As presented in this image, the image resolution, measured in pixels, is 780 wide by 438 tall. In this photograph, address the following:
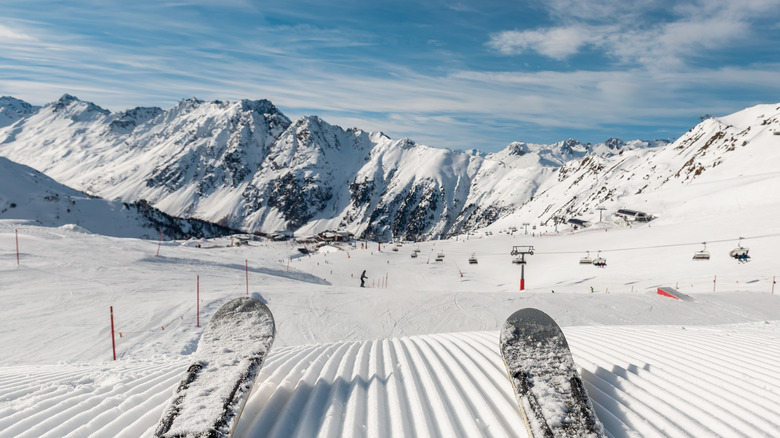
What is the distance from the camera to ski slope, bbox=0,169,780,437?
5465 millimetres

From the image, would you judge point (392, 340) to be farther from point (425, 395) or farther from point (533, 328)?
point (533, 328)

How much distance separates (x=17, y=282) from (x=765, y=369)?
3126cm

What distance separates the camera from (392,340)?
11.0 m

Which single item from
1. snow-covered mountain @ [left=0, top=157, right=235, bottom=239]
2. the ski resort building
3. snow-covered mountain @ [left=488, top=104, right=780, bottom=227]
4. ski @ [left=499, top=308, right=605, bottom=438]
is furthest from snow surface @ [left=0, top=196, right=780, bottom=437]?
snow-covered mountain @ [left=0, top=157, right=235, bottom=239]

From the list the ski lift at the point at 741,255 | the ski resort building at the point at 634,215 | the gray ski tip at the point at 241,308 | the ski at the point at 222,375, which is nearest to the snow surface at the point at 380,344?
the ski at the point at 222,375

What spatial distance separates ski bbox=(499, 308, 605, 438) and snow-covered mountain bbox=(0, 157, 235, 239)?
141 metres

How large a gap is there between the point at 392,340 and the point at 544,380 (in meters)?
5.98

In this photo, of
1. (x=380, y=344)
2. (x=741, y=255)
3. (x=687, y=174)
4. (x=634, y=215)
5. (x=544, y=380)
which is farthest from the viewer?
(x=687, y=174)

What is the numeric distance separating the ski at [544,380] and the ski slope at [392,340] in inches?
18.2

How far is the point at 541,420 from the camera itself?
473cm

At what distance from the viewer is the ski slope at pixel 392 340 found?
215 inches

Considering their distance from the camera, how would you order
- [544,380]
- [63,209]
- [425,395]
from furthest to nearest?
[63,209] < [425,395] < [544,380]

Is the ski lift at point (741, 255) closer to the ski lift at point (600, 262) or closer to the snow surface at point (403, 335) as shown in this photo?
the snow surface at point (403, 335)

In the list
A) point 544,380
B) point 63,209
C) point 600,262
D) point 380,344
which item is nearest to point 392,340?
point 380,344
